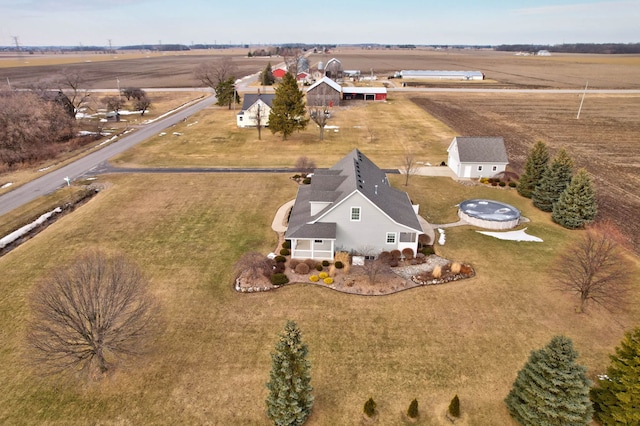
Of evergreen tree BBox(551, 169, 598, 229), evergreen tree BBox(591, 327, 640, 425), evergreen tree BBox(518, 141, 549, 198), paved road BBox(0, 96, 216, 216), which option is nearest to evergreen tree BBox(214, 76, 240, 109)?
paved road BBox(0, 96, 216, 216)

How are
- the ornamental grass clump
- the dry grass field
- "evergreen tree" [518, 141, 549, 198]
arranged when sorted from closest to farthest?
the dry grass field, the ornamental grass clump, "evergreen tree" [518, 141, 549, 198]

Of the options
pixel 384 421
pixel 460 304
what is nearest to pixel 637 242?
pixel 460 304

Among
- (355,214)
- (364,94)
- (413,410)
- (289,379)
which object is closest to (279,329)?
(289,379)

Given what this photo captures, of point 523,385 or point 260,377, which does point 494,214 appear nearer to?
point 523,385

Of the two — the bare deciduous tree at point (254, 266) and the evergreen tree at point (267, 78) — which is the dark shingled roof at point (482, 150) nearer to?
the bare deciduous tree at point (254, 266)

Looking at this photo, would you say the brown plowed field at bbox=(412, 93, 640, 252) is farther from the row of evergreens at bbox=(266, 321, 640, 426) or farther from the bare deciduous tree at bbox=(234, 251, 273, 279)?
the bare deciduous tree at bbox=(234, 251, 273, 279)

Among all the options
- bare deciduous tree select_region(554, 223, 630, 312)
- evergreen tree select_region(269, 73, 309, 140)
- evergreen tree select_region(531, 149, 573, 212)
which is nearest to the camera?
bare deciduous tree select_region(554, 223, 630, 312)
